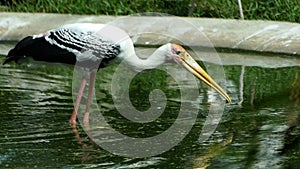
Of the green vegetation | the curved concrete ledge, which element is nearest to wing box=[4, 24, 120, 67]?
the curved concrete ledge

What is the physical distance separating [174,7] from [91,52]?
5763 millimetres

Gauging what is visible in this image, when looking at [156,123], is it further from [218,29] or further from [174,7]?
[174,7]

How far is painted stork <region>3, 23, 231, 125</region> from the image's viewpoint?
6602 millimetres

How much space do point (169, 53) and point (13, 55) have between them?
1.27 metres

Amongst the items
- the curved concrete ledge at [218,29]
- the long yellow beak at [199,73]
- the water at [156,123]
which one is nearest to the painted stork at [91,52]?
the long yellow beak at [199,73]

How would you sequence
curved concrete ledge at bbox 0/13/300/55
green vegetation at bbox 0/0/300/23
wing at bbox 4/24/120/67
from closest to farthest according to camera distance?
1. wing at bbox 4/24/120/67
2. curved concrete ledge at bbox 0/13/300/55
3. green vegetation at bbox 0/0/300/23

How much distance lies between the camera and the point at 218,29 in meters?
10.4

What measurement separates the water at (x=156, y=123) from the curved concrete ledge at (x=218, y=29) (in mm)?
968

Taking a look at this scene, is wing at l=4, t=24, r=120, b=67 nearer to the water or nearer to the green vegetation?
the water

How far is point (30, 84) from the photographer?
8.01 meters

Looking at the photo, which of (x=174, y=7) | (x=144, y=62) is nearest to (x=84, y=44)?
(x=144, y=62)

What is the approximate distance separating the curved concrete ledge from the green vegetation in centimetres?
90

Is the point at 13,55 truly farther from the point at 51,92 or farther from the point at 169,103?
the point at 169,103

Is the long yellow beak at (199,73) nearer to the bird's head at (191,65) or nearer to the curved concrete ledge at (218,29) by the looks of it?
the bird's head at (191,65)
